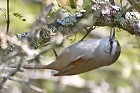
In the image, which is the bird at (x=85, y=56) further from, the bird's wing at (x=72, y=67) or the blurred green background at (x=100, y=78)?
the blurred green background at (x=100, y=78)

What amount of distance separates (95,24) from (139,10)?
21 cm

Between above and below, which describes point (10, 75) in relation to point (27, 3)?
above

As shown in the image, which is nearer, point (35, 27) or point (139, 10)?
point (35, 27)

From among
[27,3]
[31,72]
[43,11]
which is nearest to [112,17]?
[31,72]

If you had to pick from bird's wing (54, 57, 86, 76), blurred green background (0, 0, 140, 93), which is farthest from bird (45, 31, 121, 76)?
blurred green background (0, 0, 140, 93)

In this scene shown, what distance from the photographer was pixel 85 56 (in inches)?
102

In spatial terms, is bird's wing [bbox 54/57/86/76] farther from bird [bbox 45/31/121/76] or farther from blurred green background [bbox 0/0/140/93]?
blurred green background [bbox 0/0/140/93]

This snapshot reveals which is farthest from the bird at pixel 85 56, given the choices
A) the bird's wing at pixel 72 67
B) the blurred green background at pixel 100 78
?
the blurred green background at pixel 100 78

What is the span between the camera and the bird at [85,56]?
2.59 meters

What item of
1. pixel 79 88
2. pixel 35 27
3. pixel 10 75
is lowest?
pixel 79 88

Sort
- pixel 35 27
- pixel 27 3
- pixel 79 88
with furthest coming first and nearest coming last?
pixel 79 88, pixel 27 3, pixel 35 27

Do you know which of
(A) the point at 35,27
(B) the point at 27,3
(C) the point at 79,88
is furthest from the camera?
(C) the point at 79,88

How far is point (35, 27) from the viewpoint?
1.93m

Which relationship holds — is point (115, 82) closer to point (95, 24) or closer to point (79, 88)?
point (79, 88)
